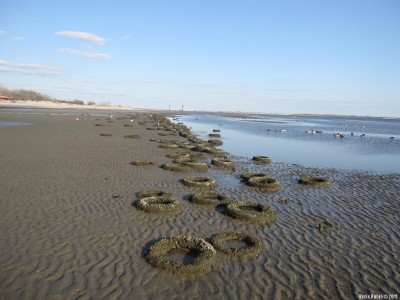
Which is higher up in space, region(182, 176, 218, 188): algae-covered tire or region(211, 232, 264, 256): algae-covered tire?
region(182, 176, 218, 188): algae-covered tire

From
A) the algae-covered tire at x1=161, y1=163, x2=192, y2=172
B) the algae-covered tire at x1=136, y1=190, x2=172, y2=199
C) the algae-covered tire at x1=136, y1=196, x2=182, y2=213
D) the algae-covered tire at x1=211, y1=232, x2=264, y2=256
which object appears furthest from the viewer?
the algae-covered tire at x1=161, y1=163, x2=192, y2=172

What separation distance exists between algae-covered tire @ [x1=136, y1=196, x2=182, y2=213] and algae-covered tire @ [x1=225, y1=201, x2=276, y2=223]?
1944 mm

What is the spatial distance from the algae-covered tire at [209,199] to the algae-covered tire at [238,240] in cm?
316

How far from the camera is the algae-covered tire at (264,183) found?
15.7 meters

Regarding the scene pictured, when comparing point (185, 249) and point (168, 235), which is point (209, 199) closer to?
point (168, 235)

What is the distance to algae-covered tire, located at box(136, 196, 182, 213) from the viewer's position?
37.2ft

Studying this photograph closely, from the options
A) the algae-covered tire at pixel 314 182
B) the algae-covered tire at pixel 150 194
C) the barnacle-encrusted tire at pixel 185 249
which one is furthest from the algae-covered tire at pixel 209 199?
the algae-covered tire at pixel 314 182

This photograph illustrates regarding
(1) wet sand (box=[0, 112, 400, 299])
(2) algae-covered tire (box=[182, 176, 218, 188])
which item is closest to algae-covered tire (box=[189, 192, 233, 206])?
(1) wet sand (box=[0, 112, 400, 299])

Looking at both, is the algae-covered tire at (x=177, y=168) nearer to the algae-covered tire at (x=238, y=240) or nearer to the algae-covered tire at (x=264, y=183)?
the algae-covered tire at (x=264, y=183)

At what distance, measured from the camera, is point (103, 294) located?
651cm

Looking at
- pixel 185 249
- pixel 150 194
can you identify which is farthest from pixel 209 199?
pixel 185 249

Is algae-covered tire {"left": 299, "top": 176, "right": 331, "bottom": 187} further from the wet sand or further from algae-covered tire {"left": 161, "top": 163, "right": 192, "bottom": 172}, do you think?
algae-covered tire {"left": 161, "top": 163, "right": 192, "bottom": 172}

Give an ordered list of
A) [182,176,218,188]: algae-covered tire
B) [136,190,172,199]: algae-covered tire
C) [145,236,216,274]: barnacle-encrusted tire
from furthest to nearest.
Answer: [182,176,218,188]: algae-covered tire < [136,190,172,199]: algae-covered tire < [145,236,216,274]: barnacle-encrusted tire

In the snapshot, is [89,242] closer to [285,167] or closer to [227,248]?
[227,248]
